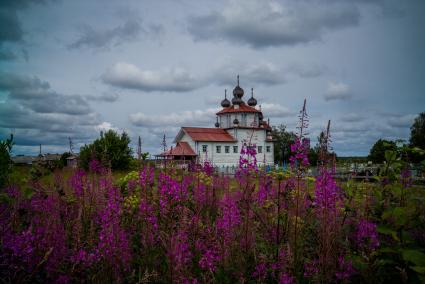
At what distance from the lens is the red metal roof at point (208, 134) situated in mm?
57750

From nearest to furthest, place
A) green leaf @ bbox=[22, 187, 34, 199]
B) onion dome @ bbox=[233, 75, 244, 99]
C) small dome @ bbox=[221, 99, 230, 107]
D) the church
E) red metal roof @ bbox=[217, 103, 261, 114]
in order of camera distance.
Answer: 1. green leaf @ bbox=[22, 187, 34, 199]
2. the church
3. red metal roof @ bbox=[217, 103, 261, 114]
4. onion dome @ bbox=[233, 75, 244, 99]
5. small dome @ bbox=[221, 99, 230, 107]

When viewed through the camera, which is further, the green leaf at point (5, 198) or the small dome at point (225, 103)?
the small dome at point (225, 103)

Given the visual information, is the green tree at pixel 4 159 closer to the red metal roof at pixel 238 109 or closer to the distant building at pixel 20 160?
the distant building at pixel 20 160

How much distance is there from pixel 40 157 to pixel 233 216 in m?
4.65

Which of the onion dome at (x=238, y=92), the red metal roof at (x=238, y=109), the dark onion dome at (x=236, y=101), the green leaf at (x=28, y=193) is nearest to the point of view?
the green leaf at (x=28, y=193)

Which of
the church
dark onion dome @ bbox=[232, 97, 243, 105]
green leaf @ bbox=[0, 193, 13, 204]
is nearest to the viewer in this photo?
green leaf @ bbox=[0, 193, 13, 204]

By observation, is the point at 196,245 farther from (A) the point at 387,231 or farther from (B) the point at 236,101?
(B) the point at 236,101

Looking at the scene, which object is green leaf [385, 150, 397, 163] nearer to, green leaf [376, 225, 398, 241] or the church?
green leaf [376, 225, 398, 241]

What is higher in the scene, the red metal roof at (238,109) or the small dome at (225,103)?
the small dome at (225,103)

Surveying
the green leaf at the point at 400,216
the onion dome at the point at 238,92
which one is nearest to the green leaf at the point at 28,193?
the green leaf at the point at 400,216

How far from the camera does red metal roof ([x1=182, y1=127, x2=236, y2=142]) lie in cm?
5775

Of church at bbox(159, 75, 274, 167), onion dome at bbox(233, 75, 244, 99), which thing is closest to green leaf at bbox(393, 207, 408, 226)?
church at bbox(159, 75, 274, 167)

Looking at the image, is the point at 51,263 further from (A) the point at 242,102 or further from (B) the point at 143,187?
(A) the point at 242,102

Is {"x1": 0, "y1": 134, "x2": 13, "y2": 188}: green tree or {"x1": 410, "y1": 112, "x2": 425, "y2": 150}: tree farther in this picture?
{"x1": 410, "y1": 112, "x2": 425, "y2": 150}: tree
